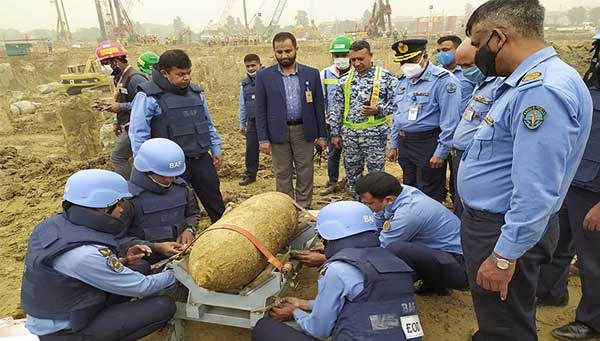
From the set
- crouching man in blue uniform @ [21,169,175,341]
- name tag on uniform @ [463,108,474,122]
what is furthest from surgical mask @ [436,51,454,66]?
crouching man in blue uniform @ [21,169,175,341]

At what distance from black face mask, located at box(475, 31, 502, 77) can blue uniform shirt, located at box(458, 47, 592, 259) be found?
99 millimetres

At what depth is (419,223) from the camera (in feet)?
10.9

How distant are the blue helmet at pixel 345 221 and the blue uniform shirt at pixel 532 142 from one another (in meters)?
0.71

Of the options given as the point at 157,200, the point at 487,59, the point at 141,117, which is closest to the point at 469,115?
the point at 487,59

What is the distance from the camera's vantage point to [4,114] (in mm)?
12297

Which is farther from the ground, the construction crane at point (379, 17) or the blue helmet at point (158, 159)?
Answer: the construction crane at point (379, 17)

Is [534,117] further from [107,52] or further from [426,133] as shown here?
[107,52]

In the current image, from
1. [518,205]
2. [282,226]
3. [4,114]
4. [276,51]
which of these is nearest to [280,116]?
[276,51]

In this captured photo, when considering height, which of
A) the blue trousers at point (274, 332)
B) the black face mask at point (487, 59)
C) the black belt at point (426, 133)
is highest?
the black face mask at point (487, 59)

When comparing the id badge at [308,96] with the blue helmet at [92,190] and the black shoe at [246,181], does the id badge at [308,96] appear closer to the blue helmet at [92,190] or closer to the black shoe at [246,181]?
the black shoe at [246,181]

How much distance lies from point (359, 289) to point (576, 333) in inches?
77.7

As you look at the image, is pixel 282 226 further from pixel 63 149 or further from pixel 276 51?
pixel 63 149

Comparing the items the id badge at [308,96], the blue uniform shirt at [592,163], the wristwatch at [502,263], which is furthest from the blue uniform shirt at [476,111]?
the id badge at [308,96]

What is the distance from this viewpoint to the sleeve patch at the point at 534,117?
1842mm
